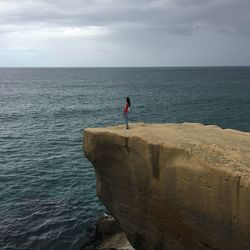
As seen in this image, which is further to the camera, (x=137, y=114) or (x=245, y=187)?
(x=137, y=114)

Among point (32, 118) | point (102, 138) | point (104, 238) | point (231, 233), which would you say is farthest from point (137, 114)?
point (231, 233)

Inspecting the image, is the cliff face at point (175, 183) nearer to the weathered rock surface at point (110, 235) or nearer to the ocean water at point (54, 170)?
the weathered rock surface at point (110, 235)

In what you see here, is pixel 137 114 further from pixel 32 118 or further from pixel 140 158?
pixel 140 158

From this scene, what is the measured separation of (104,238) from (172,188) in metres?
9.36

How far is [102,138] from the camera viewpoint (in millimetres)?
18484

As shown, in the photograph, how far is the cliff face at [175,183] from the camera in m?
14.2

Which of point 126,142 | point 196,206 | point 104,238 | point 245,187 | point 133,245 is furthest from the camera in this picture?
point 104,238

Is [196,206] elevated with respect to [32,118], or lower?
elevated

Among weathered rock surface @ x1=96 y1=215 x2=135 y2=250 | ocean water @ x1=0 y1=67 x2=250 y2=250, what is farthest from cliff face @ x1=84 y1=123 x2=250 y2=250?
ocean water @ x1=0 y1=67 x2=250 y2=250

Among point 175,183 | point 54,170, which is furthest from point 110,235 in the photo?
point 54,170

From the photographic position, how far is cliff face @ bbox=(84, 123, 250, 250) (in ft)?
46.6

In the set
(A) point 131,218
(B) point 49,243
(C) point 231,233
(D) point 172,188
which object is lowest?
(B) point 49,243

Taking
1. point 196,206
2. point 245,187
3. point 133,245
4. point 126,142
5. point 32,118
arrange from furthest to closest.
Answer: point 32,118, point 133,245, point 126,142, point 196,206, point 245,187

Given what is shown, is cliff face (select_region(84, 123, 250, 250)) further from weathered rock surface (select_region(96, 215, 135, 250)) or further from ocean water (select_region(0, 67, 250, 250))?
ocean water (select_region(0, 67, 250, 250))
